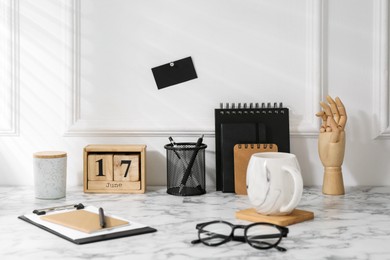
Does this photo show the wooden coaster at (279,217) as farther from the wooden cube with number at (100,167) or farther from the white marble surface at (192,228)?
the wooden cube with number at (100,167)

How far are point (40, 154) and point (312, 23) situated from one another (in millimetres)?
947

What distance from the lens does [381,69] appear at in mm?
1752

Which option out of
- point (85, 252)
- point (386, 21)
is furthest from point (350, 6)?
point (85, 252)

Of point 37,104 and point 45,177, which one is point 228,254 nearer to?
point 45,177

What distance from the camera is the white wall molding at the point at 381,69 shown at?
174 centimetres

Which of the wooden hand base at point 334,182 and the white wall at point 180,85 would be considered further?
the white wall at point 180,85

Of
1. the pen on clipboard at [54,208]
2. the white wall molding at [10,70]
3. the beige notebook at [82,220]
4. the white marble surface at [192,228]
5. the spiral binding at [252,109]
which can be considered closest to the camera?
the white marble surface at [192,228]

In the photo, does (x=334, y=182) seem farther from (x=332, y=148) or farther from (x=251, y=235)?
(x=251, y=235)

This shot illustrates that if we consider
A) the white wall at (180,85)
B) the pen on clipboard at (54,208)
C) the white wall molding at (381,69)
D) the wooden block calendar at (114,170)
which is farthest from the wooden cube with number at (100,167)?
the white wall molding at (381,69)

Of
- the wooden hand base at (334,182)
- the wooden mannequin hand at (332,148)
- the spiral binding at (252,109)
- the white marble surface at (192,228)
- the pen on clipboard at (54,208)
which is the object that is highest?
the spiral binding at (252,109)

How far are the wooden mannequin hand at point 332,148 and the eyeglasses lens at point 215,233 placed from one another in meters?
0.53

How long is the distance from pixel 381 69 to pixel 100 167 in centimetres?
95

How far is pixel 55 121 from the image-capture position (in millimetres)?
1836

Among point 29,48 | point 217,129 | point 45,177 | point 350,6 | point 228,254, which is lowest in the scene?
point 228,254
